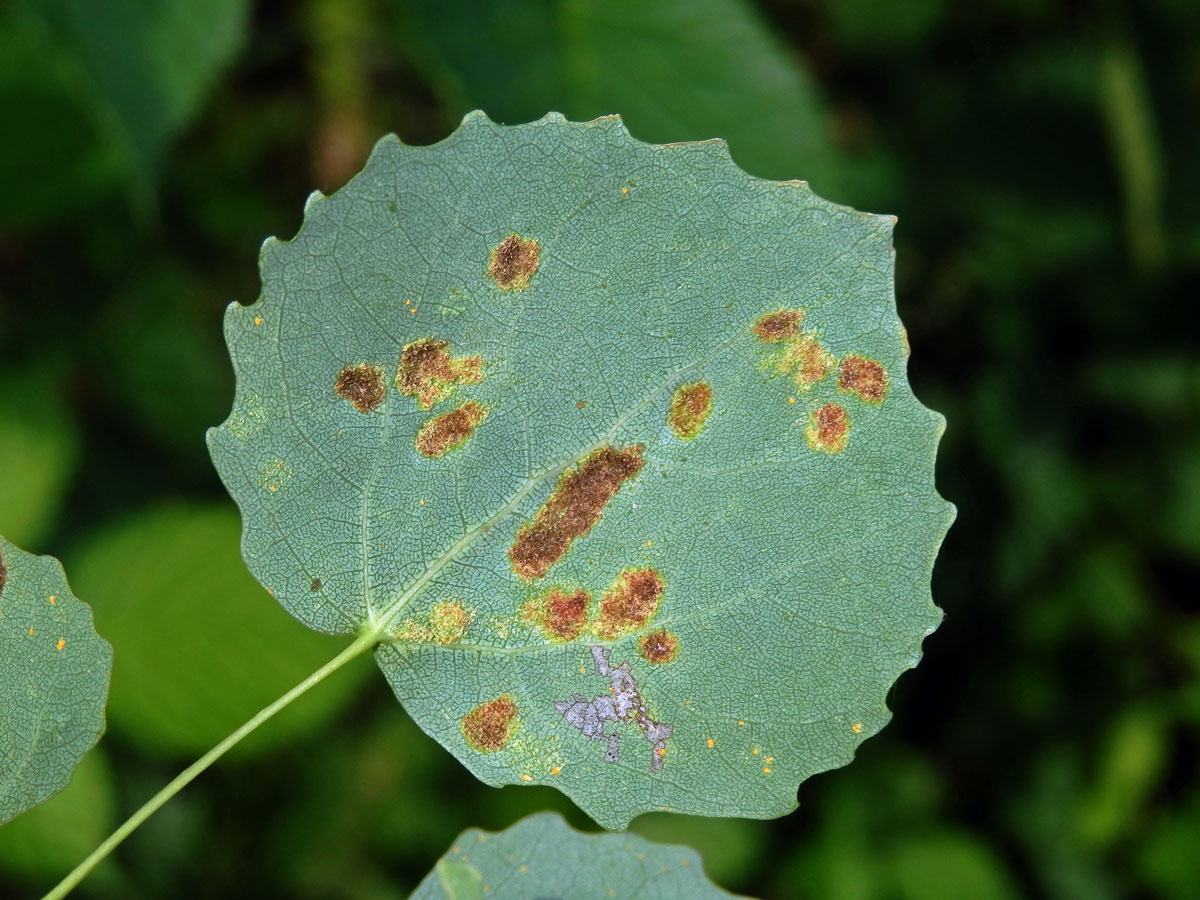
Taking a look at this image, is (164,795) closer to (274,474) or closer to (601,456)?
(274,474)

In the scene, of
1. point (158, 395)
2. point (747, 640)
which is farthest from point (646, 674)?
point (158, 395)

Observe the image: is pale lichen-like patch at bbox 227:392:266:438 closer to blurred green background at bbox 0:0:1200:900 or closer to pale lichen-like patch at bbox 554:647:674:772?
pale lichen-like patch at bbox 554:647:674:772

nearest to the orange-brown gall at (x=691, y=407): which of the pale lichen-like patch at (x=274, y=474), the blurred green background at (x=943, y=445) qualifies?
the pale lichen-like patch at (x=274, y=474)

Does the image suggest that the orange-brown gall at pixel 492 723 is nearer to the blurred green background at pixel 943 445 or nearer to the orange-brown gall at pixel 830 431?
the orange-brown gall at pixel 830 431

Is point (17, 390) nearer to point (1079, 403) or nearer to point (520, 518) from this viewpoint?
point (520, 518)

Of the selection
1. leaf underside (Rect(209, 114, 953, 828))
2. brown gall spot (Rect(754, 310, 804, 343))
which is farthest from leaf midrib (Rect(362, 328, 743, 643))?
brown gall spot (Rect(754, 310, 804, 343))

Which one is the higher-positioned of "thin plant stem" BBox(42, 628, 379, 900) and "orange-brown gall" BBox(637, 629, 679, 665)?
"thin plant stem" BBox(42, 628, 379, 900)

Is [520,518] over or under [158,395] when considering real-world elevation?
over

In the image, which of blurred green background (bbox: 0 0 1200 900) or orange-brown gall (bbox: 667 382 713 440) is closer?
orange-brown gall (bbox: 667 382 713 440)
